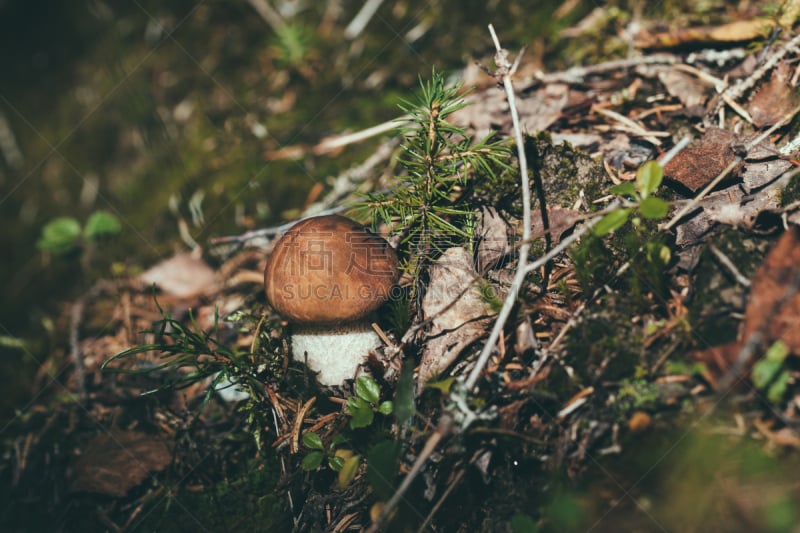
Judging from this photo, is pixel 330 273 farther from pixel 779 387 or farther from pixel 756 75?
pixel 756 75

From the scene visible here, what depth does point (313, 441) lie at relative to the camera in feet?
6.42

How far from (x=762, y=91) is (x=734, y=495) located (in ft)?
6.46

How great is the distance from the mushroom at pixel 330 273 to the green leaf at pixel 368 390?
0.21m

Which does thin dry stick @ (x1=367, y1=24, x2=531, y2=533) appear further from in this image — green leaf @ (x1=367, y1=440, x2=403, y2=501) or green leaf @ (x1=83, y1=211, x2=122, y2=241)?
green leaf @ (x1=83, y1=211, x2=122, y2=241)

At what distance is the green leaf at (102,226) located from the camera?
12.9 ft

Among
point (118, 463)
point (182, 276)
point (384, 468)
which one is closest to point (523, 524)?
point (384, 468)

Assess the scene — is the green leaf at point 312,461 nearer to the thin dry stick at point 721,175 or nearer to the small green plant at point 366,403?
the small green plant at point 366,403

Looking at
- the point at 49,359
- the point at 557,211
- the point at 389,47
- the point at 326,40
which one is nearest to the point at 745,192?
the point at 557,211

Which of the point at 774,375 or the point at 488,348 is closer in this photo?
the point at 774,375

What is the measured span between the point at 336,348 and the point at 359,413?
1.33 ft

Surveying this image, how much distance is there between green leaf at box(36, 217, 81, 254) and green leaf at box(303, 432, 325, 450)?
11.0ft

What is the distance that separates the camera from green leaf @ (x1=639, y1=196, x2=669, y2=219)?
1.64 m

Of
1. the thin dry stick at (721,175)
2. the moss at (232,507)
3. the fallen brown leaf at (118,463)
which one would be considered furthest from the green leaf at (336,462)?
the thin dry stick at (721,175)

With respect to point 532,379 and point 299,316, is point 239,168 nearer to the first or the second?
point 299,316
